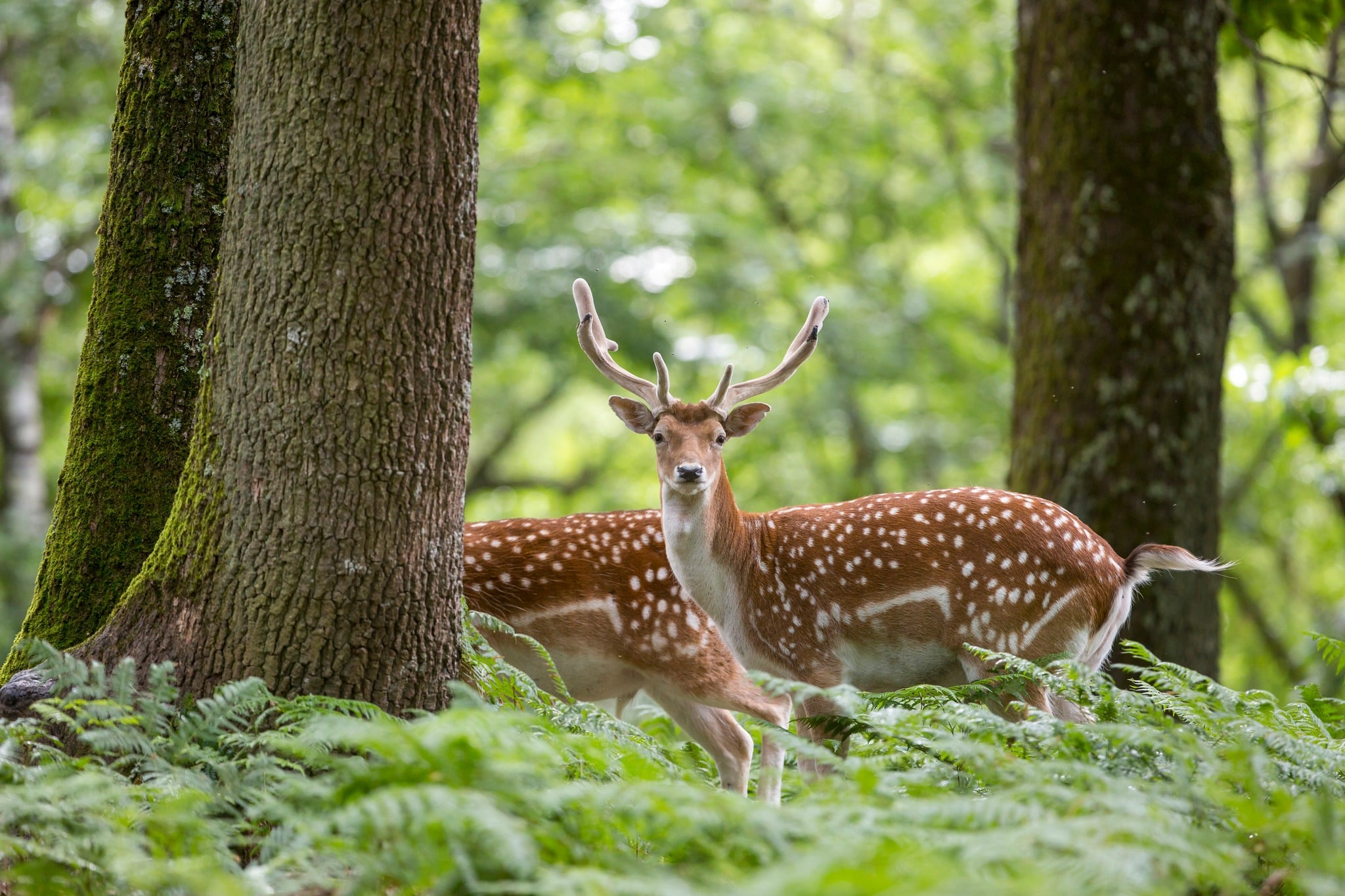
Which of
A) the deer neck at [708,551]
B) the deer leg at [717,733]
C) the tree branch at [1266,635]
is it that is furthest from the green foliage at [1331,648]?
the tree branch at [1266,635]

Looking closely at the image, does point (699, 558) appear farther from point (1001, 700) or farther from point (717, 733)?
point (1001, 700)

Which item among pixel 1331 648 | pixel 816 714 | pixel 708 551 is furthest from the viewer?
pixel 708 551

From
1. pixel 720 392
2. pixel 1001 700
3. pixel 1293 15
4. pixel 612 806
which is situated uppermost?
pixel 1293 15

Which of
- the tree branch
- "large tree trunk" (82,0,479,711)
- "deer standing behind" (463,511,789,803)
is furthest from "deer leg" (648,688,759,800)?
the tree branch

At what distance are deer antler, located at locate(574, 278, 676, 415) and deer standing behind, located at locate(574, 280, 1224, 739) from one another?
11 millimetres

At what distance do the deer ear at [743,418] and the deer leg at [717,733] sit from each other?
4.20 ft

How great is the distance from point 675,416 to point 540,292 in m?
7.65

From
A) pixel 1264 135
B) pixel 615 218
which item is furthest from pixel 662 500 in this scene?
pixel 1264 135

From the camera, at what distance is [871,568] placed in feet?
16.7

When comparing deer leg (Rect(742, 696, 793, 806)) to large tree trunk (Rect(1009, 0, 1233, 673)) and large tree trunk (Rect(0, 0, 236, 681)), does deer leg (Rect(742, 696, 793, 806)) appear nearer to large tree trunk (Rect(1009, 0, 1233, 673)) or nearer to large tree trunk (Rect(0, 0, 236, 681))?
large tree trunk (Rect(1009, 0, 1233, 673))

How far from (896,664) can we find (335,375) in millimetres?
2745

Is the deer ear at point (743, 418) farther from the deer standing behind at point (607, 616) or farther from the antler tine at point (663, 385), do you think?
the deer standing behind at point (607, 616)

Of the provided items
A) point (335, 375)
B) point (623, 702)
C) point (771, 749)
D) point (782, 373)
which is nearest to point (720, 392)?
point (782, 373)

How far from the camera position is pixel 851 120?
52.6ft
